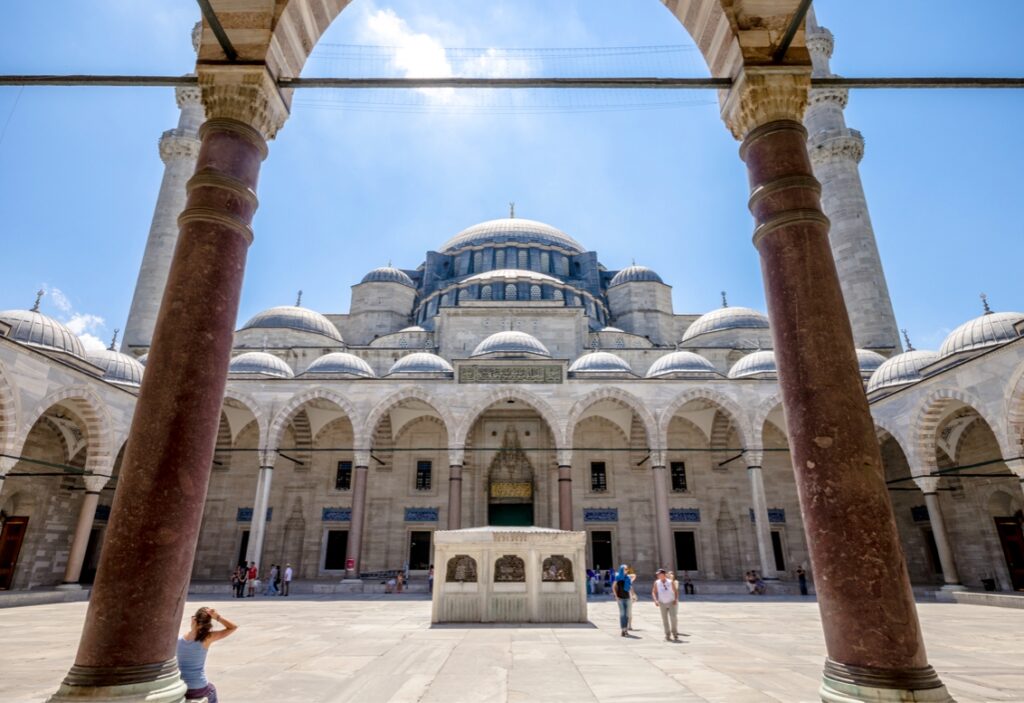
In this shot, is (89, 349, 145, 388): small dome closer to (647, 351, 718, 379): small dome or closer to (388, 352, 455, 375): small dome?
(388, 352, 455, 375): small dome

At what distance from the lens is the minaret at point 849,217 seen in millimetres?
20469

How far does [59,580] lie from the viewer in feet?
51.4

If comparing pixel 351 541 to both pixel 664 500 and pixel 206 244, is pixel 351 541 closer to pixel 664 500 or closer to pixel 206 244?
pixel 664 500

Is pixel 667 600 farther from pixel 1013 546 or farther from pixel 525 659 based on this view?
pixel 1013 546

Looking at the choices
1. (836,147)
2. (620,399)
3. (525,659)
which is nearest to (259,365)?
(620,399)

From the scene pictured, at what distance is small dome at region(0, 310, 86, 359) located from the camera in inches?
599

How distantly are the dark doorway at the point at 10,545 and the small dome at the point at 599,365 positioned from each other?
15.7 m

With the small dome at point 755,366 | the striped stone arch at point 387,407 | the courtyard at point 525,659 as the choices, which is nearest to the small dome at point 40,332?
the striped stone arch at point 387,407

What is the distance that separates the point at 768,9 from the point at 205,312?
4.03 metres

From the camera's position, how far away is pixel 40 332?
15.6 m

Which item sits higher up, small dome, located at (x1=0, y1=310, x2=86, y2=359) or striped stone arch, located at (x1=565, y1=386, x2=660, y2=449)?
small dome, located at (x1=0, y1=310, x2=86, y2=359)

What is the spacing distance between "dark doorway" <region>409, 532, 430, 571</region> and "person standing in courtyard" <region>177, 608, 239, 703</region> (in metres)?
16.5

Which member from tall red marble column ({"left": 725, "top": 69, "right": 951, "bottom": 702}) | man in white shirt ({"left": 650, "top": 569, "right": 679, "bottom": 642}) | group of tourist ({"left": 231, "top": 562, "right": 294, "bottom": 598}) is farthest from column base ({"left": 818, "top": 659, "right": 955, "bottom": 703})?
group of tourist ({"left": 231, "top": 562, "right": 294, "bottom": 598})

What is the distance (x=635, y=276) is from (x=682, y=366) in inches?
445
